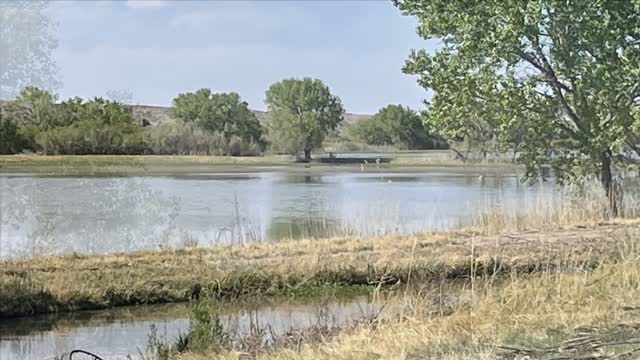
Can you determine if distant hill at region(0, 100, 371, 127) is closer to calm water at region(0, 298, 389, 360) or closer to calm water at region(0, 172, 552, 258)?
calm water at region(0, 172, 552, 258)

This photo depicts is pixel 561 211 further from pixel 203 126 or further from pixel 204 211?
pixel 203 126

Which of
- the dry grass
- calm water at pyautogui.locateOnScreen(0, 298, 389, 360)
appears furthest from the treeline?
the dry grass

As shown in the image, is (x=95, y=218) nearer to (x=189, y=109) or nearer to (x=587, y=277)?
(x=587, y=277)

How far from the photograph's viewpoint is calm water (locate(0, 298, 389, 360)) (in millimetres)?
10633

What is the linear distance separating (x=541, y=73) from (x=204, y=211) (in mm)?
11029

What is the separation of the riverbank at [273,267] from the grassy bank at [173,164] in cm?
1997

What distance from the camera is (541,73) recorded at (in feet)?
66.3

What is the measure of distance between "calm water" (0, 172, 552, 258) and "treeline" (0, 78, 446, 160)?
37.4 feet

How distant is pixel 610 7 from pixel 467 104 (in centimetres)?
365

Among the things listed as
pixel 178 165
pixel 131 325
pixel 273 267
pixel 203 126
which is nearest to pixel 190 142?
pixel 203 126

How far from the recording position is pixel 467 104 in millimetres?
19422

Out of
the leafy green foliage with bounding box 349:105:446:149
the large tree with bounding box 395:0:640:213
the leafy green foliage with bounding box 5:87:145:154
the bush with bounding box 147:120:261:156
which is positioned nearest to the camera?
the large tree with bounding box 395:0:640:213

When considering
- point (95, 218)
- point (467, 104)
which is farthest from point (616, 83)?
point (95, 218)

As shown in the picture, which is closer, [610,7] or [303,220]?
[610,7]
